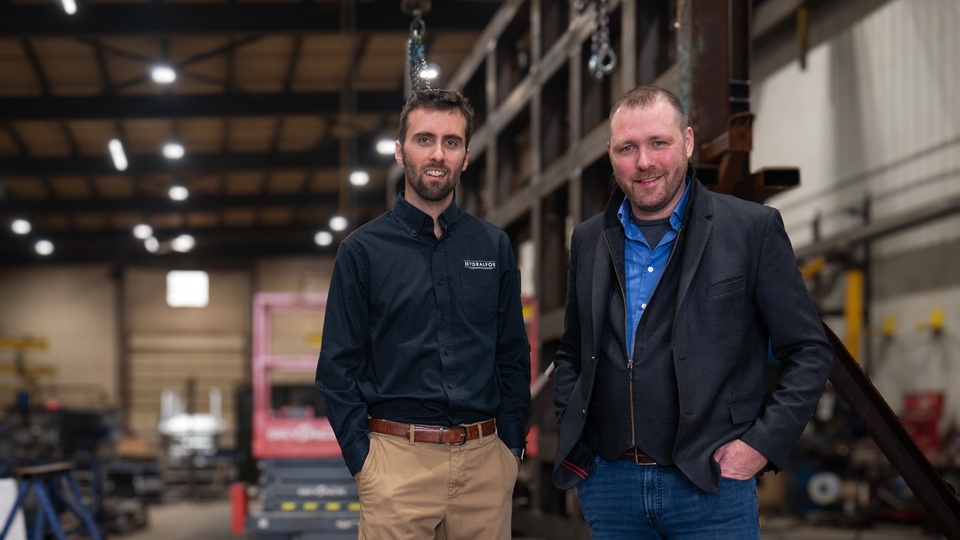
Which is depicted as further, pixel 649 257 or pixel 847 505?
pixel 847 505

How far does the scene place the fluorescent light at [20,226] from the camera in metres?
31.6

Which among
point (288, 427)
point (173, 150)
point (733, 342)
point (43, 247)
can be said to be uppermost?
point (173, 150)

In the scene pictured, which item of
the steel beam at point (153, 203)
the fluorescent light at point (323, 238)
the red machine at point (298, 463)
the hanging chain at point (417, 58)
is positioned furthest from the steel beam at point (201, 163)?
the hanging chain at point (417, 58)

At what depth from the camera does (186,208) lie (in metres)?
29.6

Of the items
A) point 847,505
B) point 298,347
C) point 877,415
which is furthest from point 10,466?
point 298,347

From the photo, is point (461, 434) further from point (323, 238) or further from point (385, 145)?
point (323, 238)

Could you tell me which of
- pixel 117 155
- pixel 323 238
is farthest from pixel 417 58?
pixel 323 238

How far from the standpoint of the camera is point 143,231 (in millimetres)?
33656

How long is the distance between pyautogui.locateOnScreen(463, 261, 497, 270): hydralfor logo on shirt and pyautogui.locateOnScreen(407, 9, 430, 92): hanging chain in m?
0.82

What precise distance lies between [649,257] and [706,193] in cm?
25

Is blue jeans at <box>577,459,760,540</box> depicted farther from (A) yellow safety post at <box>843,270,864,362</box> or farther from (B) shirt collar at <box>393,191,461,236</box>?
(A) yellow safety post at <box>843,270,864,362</box>

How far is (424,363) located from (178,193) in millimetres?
26560

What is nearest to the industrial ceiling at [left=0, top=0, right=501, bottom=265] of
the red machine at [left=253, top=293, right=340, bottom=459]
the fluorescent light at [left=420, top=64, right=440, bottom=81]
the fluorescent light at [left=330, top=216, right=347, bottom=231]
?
the fluorescent light at [left=330, top=216, right=347, bottom=231]

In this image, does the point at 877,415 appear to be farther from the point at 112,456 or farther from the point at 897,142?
the point at 112,456
